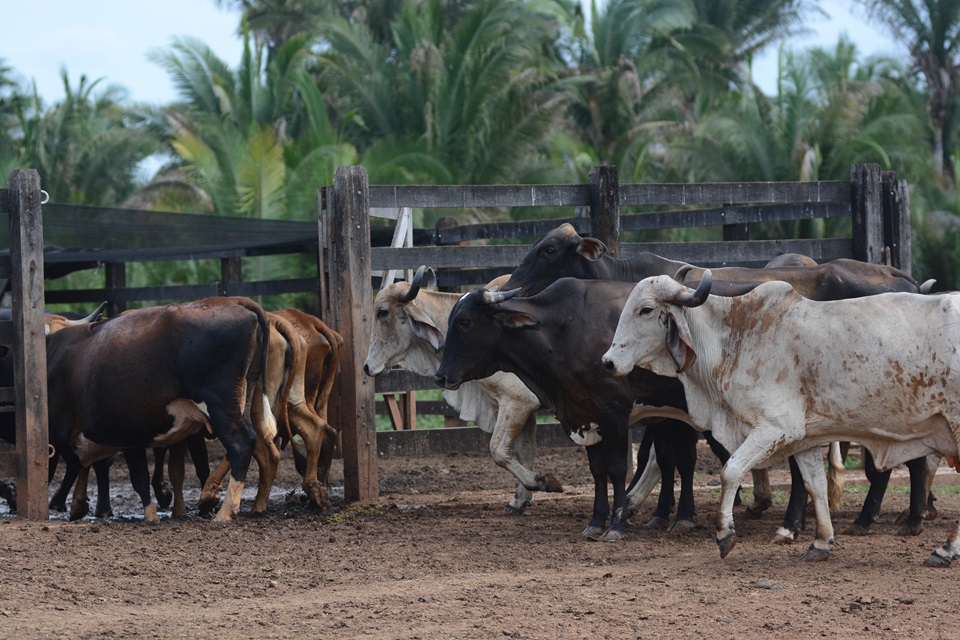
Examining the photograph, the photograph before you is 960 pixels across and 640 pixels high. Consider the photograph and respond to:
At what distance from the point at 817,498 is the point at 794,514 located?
76 cm

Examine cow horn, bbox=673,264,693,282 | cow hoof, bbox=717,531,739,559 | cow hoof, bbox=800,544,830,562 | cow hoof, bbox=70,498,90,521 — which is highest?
cow horn, bbox=673,264,693,282

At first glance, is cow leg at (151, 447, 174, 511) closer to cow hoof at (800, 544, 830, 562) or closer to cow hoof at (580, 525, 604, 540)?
cow hoof at (580, 525, 604, 540)

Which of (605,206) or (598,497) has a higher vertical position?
(605,206)

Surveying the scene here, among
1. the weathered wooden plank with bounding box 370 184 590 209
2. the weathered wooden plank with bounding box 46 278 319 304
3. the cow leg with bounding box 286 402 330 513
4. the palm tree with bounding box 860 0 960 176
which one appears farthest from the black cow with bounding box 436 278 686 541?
the palm tree with bounding box 860 0 960 176

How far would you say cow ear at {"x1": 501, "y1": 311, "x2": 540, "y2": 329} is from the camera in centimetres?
852

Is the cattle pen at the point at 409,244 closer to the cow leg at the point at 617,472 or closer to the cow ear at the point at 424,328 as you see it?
the cow ear at the point at 424,328

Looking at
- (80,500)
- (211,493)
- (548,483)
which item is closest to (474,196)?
(548,483)

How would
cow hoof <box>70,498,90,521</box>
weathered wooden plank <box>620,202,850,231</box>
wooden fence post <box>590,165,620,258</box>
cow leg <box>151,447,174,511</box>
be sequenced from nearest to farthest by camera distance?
cow hoof <box>70,498,90,521</box>
cow leg <box>151,447,174,511</box>
wooden fence post <box>590,165,620,258</box>
weathered wooden plank <box>620,202,850,231</box>

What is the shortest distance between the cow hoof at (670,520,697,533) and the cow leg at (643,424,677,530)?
0.25 m

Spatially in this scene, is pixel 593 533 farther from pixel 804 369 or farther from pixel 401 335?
pixel 401 335

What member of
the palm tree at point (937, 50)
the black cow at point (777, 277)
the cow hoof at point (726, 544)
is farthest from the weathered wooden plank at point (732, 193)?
the palm tree at point (937, 50)

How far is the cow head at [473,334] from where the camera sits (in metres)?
8.65

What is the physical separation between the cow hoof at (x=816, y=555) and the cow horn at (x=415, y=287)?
3765 mm

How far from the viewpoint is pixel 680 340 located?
770 centimetres
